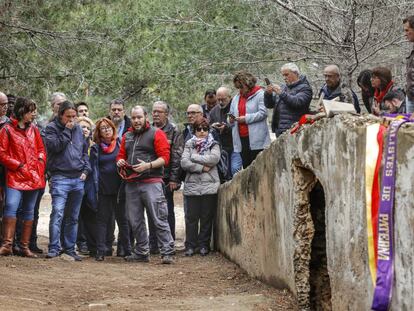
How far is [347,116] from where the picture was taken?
5.64m

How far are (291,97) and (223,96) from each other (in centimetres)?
222

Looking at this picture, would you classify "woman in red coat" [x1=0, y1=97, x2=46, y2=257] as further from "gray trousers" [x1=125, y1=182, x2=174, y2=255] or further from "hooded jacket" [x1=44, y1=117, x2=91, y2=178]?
"gray trousers" [x1=125, y1=182, x2=174, y2=255]

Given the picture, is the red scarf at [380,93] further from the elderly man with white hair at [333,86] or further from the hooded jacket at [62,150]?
the hooded jacket at [62,150]

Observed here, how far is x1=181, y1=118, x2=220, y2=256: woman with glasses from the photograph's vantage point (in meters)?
11.0

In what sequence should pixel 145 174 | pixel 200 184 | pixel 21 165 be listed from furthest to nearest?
pixel 200 184
pixel 145 174
pixel 21 165

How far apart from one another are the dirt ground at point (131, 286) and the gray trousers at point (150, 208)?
1.20 feet

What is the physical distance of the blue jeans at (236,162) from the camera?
1137cm

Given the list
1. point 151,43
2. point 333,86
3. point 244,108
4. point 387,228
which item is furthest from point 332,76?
point 151,43

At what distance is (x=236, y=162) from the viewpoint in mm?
11406

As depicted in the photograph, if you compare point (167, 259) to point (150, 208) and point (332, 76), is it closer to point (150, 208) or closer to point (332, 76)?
point (150, 208)

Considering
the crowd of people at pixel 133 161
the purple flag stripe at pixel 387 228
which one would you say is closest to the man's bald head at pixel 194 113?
the crowd of people at pixel 133 161

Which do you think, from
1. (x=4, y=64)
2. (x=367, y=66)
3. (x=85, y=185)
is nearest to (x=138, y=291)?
(x=85, y=185)

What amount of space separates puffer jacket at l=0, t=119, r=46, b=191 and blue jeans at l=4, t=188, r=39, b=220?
0.28 feet

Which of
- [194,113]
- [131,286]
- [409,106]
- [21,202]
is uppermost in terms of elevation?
[194,113]
